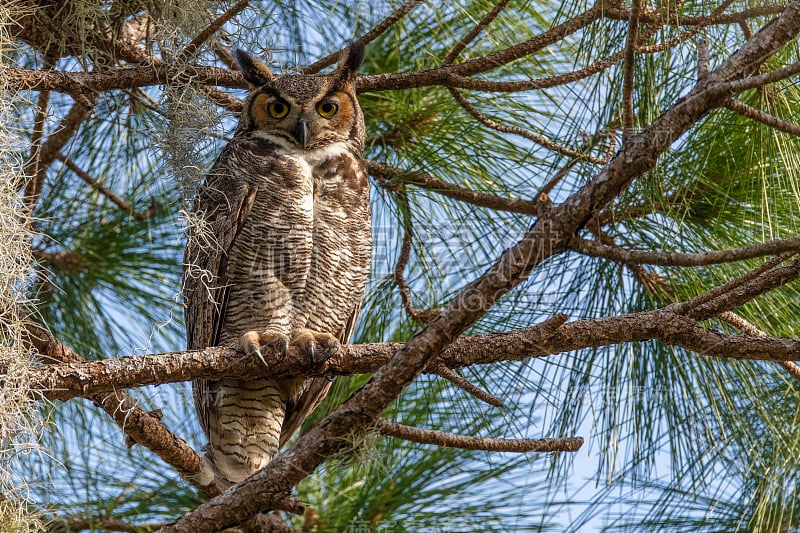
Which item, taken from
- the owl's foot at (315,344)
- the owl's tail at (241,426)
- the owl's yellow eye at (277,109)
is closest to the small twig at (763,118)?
the owl's foot at (315,344)

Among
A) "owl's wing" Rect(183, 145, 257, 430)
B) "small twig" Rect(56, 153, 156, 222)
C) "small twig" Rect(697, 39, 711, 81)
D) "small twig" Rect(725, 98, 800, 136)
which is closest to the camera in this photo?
"small twig" Rect(697, 39, 711, 81)

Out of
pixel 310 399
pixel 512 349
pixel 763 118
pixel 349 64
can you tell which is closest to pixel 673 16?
pixel 763 118

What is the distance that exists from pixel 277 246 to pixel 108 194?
54 cm

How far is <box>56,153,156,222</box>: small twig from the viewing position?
6.68 feet

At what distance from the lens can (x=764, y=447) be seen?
6.01 feet

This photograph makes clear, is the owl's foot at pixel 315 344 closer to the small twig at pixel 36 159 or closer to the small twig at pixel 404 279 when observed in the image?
the small twig at pixel 404 279

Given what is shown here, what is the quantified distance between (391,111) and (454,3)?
0.36m

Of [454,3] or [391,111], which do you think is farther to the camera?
[391,111]

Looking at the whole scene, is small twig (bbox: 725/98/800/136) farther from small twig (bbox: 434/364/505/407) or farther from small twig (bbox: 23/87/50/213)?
small twig (bbox: 23/87/50/213)

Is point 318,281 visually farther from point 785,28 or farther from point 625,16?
point 785,28

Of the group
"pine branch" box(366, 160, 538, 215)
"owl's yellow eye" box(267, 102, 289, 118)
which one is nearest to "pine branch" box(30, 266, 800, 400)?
"pine branch" box(366, 160, 538, 215)

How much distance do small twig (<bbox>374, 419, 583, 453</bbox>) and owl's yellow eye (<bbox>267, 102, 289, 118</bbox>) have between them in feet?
2.50

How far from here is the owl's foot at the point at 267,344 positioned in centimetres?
156

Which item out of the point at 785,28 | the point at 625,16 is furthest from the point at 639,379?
the point at 785,28
